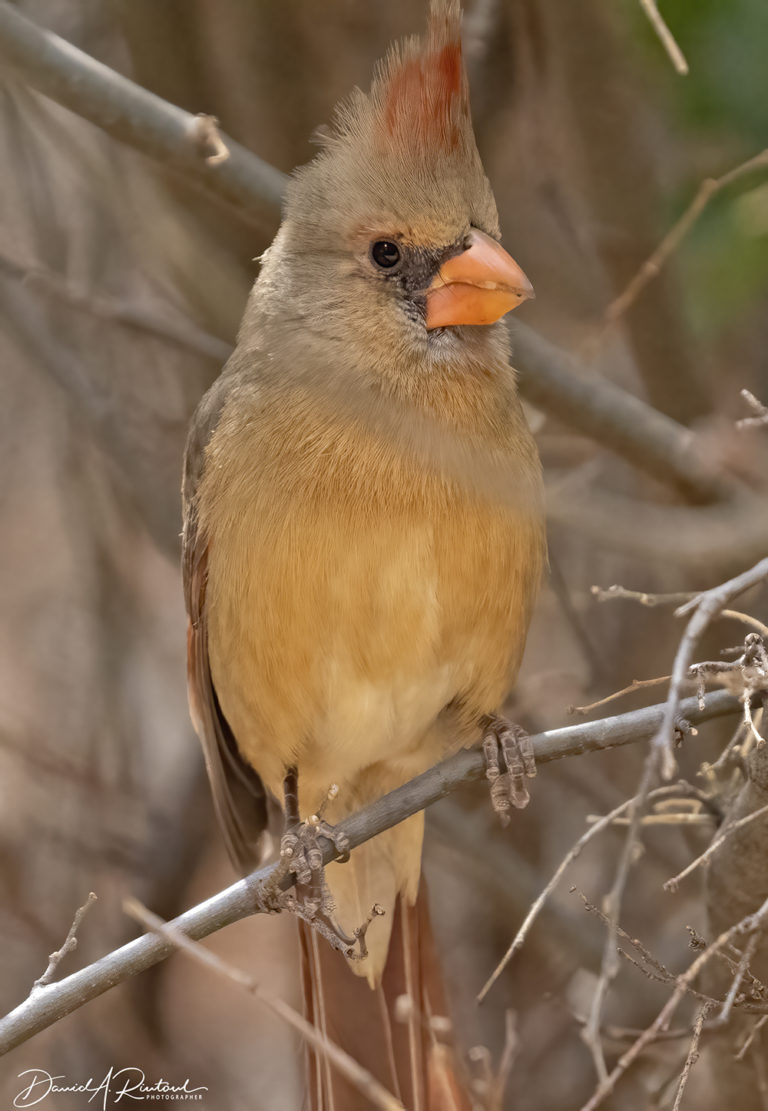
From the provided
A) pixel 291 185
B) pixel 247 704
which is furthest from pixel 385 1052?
pixel 291 185

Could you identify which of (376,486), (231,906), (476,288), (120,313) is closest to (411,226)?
(476,288)

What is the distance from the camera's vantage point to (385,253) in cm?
273

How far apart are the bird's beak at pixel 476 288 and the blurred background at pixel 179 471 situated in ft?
2.72

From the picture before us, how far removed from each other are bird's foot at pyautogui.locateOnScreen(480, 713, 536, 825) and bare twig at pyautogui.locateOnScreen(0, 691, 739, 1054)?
34cm

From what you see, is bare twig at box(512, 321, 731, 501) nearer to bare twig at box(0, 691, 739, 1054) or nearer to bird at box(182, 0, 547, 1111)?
bird at box(182, 0, 547, 1111)

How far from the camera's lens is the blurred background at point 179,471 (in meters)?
3.52

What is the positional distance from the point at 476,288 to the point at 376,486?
1.46ft

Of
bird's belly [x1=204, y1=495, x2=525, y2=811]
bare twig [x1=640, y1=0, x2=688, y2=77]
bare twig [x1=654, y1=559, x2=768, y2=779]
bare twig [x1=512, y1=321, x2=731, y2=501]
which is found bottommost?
bare twig [x1=654, y1=559, x2=768, y2=779]

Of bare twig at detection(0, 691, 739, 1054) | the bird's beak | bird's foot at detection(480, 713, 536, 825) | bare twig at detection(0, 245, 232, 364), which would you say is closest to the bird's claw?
bare twig at detection(0, 691, 739, 1054)

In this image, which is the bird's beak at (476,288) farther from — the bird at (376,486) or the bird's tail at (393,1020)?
the bird's tail at (393,1020)

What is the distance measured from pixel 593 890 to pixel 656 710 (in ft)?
5.91

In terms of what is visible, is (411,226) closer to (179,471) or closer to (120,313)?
(120,313)

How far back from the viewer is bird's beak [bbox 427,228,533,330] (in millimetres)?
2584

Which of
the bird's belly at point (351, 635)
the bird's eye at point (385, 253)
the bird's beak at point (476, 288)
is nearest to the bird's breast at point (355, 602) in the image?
the bird's belly at point (351, 635)
